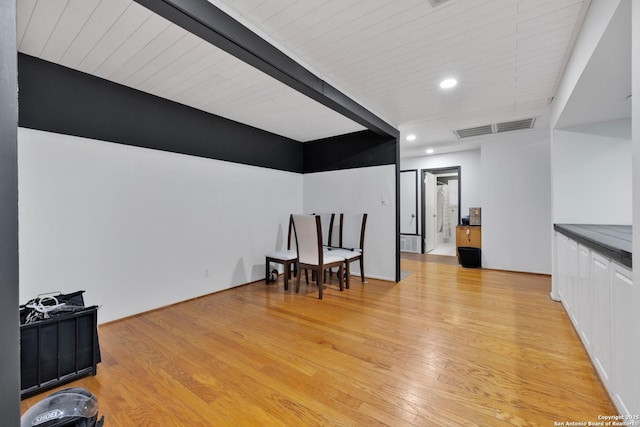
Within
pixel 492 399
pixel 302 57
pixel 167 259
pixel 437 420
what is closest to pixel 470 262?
pixel 492 399

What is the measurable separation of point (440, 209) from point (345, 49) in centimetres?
736

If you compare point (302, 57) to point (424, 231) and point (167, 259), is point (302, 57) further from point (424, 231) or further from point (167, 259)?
point (424, 231)

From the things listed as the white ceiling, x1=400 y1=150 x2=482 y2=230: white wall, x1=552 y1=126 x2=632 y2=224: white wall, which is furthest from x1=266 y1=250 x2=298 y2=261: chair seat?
→ x1=400 y1=150 x2=482 y2=230: white wall

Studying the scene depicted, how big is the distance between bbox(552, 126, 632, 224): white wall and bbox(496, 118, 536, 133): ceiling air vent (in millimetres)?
1159

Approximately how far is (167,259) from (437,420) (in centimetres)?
299

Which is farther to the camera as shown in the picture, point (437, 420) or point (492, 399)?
point (492, 399)

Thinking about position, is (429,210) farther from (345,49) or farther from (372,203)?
(345,49)

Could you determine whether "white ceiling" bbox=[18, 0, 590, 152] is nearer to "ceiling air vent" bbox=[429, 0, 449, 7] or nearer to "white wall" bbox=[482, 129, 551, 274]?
"ceiling air vent" bbox=[429, 0, 449, 7]

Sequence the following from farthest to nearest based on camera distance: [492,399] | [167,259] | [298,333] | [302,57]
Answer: [167,259], [298,333], [302,57], [492,399]

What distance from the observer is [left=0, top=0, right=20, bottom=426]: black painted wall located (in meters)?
0.81

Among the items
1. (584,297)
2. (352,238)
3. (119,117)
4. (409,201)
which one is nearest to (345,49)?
(119,117)

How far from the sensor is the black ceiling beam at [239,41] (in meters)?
1.47

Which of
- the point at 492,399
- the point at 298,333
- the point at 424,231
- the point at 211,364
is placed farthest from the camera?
the point at 424,231

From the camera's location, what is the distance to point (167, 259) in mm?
3133
